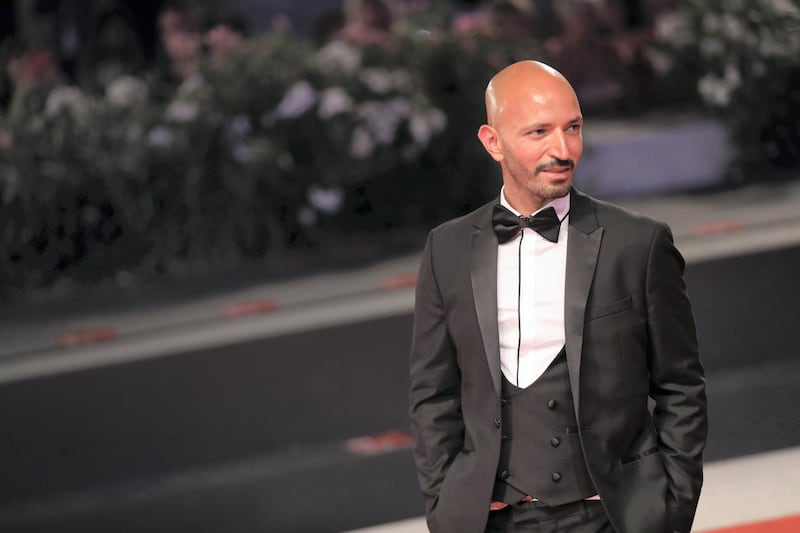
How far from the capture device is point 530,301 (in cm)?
178

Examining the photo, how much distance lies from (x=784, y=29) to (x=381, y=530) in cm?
469

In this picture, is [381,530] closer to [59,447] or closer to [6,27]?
[59,447]

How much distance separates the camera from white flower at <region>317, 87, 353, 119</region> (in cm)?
721

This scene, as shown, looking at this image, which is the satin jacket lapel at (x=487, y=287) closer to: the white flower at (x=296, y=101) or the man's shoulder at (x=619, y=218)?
the man's shoulder at (x=619, y=218)

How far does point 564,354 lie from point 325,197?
5.79 metres

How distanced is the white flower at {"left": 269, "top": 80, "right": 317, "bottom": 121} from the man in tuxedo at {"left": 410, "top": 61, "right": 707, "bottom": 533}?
5.54 m

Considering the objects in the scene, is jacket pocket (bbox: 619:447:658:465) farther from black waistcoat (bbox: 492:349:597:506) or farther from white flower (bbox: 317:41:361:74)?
white flower (bbox: 317:41:361:74)

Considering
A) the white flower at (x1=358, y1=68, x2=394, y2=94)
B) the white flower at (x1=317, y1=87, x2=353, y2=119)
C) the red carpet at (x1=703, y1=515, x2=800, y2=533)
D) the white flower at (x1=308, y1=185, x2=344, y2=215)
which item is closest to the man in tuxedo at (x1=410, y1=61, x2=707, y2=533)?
the red carpet at (x1=703, y1=515, x2=800, y2=533)

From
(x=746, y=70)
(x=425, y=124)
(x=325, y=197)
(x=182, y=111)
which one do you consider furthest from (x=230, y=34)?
(x=746, y=70)

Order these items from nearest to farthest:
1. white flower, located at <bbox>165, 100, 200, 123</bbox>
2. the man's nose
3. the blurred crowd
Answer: the man's nose
white flower, located at <bbox>165, 100, 200, 123</bbox>
the blurred crowd

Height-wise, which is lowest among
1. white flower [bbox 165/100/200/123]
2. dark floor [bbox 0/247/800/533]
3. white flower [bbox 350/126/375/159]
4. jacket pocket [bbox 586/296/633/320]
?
dark floor [bbox 0/247/800/533]

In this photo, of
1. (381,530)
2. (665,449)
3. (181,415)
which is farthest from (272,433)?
(665,449)

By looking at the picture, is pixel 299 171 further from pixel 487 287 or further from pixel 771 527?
pixel 487 287

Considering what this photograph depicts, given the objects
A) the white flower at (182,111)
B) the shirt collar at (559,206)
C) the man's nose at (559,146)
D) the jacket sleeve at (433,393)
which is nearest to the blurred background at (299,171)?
the white flower at (182,111)
